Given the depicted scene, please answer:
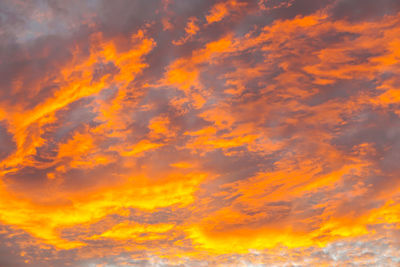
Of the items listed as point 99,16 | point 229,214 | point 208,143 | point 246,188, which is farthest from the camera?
point 229,214

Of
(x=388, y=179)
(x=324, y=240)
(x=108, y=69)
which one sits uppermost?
(x=108, y=69)

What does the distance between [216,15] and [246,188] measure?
5.56 metres

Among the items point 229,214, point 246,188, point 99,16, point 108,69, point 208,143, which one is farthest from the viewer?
point 229,214

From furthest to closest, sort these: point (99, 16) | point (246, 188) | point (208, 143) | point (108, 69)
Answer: point (246, 188) < point (208, 143) < point (108, 69) < point (99, 16)

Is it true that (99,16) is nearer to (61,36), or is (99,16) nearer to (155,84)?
(61,36)

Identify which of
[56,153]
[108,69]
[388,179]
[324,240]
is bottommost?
[324,240]

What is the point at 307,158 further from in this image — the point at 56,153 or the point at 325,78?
the point at 56,153

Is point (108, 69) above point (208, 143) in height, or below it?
above

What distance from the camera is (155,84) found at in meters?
8.67

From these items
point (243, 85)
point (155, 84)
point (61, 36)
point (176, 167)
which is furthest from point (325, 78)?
point (61, 36)

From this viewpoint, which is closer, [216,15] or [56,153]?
[216,15]

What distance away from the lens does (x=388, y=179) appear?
34.9 feet

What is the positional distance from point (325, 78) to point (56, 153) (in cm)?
669

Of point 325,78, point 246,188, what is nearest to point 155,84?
point 325,78
